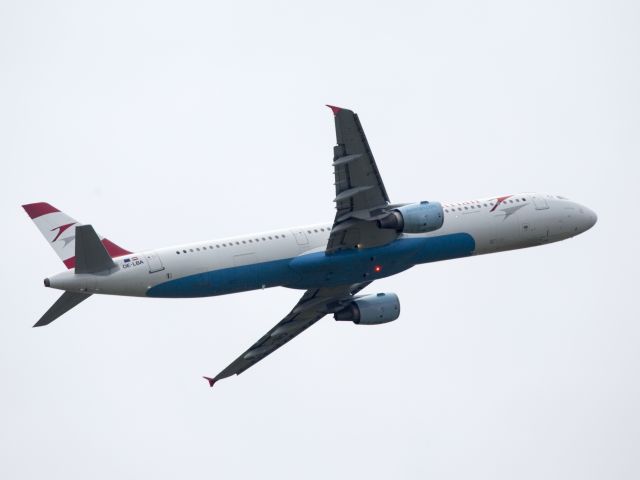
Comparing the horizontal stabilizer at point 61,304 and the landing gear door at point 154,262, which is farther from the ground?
the landing gear door at point 154,262

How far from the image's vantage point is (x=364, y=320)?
68.1 metres

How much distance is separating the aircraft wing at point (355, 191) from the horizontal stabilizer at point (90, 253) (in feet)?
34.4

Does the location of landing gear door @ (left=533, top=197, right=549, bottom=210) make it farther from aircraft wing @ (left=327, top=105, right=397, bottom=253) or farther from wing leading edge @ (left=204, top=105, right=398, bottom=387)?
aircraft wing @ (left=327, top=105, right=397, bottom=253)

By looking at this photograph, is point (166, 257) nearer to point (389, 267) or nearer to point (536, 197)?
point (389, 267)

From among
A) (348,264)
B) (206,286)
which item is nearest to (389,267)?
(348,264)

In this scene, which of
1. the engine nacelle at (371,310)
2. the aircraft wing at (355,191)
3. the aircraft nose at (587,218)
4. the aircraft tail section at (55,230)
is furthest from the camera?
the aircraft nose at (587,218)

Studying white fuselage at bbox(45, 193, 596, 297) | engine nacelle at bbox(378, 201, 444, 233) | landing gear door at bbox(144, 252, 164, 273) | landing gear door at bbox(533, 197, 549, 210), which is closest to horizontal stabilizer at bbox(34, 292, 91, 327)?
white fuselage at bbox(45, 193, 596, 297)

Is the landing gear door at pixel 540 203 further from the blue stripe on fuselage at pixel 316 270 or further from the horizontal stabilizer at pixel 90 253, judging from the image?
the horizontal stabilizer at pixel 90 253

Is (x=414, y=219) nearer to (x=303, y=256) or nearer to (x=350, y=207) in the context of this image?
(x=350, y=207)

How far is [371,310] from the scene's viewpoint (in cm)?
6812

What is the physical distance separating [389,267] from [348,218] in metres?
4.34

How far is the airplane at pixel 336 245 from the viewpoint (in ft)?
187

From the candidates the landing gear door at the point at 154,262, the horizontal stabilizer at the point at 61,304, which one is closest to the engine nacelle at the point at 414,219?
the landing gear door at the point at 154,262

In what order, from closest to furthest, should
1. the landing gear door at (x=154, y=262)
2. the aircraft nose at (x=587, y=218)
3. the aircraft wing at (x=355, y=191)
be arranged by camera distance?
the aircraft wing at (x=355, y=191) < the landing gear door at (x=154, y=262) < the aircraft nose at (x=587, y=218)
